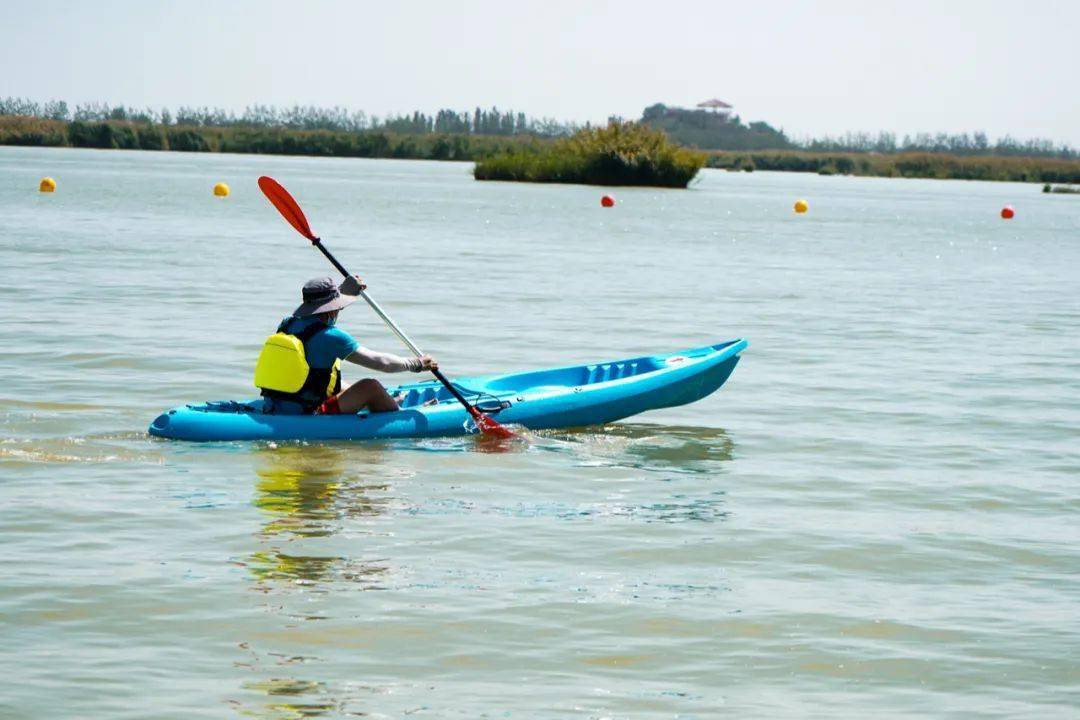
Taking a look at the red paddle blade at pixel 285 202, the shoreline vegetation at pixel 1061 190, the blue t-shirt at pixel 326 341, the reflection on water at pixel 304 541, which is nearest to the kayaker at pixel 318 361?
the blue t-shirt at pixel 326 341

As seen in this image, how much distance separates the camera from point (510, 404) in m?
11.3

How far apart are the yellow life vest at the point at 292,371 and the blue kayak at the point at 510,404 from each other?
0.15 metres

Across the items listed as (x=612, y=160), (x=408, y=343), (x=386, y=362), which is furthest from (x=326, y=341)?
(x=612, y=160)

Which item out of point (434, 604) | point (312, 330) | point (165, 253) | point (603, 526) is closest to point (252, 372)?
point (312, 330)

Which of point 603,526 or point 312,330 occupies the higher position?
point 312,330

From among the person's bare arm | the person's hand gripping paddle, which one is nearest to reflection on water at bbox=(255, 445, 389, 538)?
the person's bare arm

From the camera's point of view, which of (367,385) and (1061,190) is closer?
(367,385)

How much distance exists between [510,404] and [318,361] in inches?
61.2

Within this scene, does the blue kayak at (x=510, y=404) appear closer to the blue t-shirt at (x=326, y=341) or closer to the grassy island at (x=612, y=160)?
the blue t-shirt at (x=326, y=341)

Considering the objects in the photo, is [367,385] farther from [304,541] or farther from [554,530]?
[304,541]

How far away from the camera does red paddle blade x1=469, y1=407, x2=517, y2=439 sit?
11.1 meters

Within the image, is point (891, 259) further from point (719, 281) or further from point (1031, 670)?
point (1031, 670)

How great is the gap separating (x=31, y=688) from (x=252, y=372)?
814 centimetres

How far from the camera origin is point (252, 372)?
46.0 ft
